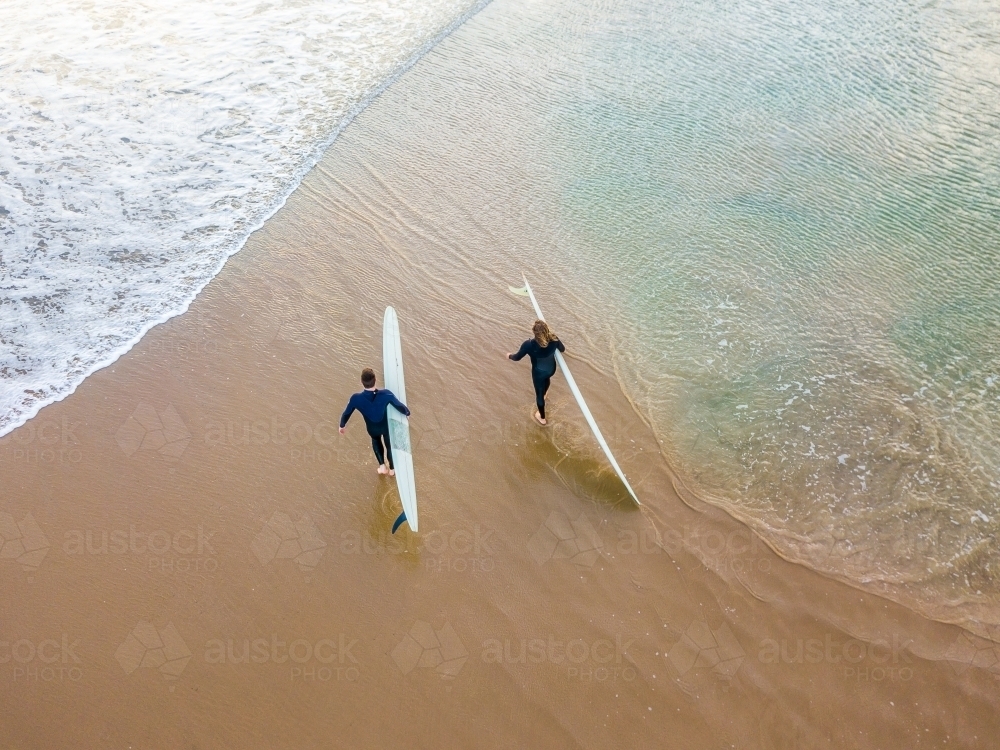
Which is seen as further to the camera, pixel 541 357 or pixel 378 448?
pixel 541 357

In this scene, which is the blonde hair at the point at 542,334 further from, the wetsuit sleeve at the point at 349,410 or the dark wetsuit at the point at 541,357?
the wetsuit sleeve at the point at 349,410

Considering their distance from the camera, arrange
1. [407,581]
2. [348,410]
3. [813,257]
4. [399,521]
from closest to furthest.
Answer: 1. [407,581]
2. [399,521]
3. [348,410]
4. [813,257]

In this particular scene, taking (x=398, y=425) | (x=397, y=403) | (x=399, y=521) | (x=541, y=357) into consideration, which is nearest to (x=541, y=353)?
(x=541, y=357)

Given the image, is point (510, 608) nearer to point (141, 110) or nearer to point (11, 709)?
point (11, 709)

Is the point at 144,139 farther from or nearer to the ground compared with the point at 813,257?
nearer to the ground

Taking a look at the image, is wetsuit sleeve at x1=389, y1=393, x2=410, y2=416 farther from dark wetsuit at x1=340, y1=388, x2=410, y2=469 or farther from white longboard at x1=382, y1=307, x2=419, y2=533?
white longboard at x1=382, y1=307, x2=419, y2=533

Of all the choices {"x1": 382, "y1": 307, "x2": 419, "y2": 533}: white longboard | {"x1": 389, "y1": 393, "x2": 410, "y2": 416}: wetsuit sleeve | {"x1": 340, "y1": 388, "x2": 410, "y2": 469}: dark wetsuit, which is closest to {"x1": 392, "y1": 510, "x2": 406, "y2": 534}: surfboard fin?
{"x1": 382, "y1": 307, "x2": 419, "y2": 533}: white longboard

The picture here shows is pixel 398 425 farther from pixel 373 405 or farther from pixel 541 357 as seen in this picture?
pixel 541 357

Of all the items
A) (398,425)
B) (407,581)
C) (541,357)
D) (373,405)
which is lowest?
(407,581)
